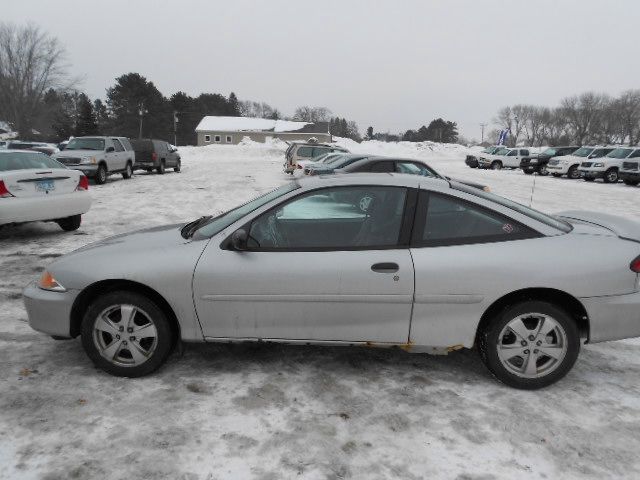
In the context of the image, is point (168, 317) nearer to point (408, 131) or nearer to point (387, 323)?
point (387, 323)

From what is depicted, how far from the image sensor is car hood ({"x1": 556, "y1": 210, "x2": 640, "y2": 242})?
364 cm

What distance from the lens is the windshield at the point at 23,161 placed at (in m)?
7.74

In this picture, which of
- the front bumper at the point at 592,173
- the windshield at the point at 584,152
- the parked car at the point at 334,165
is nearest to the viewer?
the parked car at the point at 334,165

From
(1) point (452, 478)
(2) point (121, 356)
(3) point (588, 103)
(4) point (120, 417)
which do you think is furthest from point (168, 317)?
(3) point (588, 103)

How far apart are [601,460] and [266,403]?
1980 millimetres

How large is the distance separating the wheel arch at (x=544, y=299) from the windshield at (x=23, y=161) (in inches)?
295

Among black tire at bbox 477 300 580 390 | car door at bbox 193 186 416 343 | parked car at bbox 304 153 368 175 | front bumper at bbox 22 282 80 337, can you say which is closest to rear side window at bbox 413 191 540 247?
car door at bbox 193 186 416 343

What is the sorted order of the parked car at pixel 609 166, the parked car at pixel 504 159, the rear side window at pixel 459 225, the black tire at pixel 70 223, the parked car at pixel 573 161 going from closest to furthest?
the rear side window at pixel 459 225 < the black tire at pixel 70 223 < the parked car at pixel 609 166 < the parked car at pixel 573 161 < the parked car at pixel 504 159

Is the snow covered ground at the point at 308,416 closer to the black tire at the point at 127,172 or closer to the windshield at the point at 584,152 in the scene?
the black tire at the point at 127,172

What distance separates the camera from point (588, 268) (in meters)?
3.30

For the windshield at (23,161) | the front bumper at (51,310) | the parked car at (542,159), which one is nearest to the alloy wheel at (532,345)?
the front bumper at (51,310)

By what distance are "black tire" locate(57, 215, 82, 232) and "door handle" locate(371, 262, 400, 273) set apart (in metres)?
7.22

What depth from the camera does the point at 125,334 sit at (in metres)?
3.48

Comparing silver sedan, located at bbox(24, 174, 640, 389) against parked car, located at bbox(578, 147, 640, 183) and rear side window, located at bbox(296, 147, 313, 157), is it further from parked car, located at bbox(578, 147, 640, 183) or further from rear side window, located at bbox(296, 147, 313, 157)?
parked car, located at bbox(578, 147, 640, 183)
